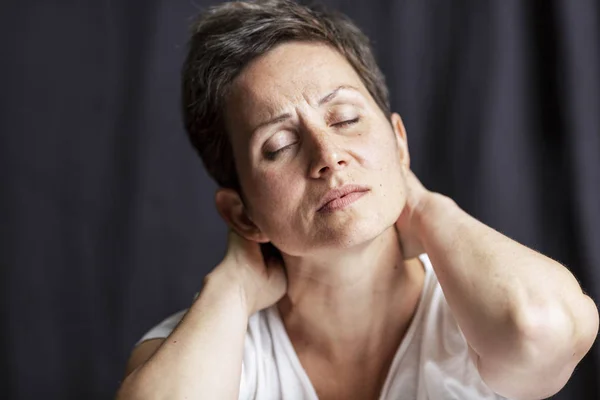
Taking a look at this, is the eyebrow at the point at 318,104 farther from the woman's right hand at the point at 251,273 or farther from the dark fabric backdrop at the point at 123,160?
the dark fabric backdrop at the point at 123,160

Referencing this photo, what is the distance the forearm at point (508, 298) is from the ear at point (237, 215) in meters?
0.35

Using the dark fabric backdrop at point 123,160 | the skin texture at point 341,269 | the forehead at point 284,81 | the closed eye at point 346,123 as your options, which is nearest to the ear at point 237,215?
the skin texture at point 341,269

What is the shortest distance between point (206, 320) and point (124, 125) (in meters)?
0.93

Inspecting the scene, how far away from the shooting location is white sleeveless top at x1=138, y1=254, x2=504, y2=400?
134cm

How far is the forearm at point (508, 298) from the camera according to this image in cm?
108

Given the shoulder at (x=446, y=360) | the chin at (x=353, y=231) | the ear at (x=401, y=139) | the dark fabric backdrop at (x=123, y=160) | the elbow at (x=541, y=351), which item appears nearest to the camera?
the elbow at (x=541, y=351)

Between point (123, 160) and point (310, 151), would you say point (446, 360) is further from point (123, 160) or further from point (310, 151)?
point (123, 160)

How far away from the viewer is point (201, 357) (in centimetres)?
117

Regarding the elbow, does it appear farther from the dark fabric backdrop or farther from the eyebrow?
the dark fabric backdrop

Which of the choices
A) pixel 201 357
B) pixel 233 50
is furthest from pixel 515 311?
pixel 233 50

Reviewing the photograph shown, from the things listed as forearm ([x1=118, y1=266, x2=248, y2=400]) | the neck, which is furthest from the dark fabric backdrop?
forearm ([x1=118, y1=266, x2=248, y2=400])

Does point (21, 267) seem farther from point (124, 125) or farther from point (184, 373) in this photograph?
point (184, 373)

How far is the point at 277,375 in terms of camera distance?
1417mm

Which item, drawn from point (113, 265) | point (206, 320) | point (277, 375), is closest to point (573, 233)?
point (277, 375)
